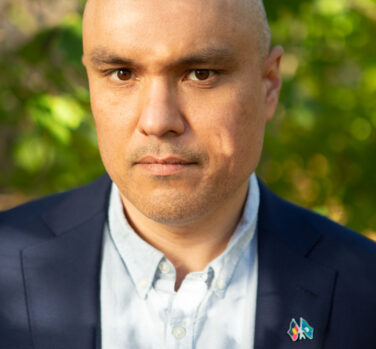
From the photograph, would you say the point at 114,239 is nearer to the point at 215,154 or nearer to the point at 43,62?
the point at 215,154

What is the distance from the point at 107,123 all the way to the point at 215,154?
401mm

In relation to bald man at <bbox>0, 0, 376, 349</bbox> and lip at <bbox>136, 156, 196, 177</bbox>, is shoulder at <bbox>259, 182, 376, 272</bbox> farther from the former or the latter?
lip at <bbox>136, 156, 196, 177</bbox>

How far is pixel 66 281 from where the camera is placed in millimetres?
2225

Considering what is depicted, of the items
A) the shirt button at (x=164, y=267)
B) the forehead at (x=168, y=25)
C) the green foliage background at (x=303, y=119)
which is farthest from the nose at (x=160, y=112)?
the green foliage background at (x=303, y=119)

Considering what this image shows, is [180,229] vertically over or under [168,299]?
over

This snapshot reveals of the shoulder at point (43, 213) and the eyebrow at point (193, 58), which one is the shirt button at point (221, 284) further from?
the eyebrow at point (193, 58)

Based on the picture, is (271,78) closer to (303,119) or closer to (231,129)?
(231,129)

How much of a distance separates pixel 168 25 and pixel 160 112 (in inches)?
11.1

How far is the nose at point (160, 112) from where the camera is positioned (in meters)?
1.89

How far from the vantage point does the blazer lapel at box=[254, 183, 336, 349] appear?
219 cm

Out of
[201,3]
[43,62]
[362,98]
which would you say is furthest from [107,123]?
[362,98]

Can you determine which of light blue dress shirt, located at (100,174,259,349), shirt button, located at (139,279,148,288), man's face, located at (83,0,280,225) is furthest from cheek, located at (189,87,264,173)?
shirt button, located at (139,279,148,288)

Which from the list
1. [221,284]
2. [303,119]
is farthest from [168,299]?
[303,119]

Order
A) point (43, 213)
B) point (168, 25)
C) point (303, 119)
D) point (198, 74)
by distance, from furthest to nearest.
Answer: point (303, 119) → point (43, 213) → point (198, 74) → point (168, 25)
